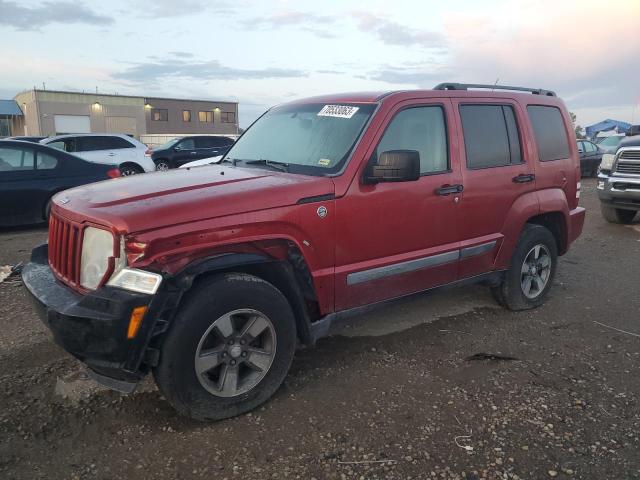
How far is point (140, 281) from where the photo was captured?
8.34ft

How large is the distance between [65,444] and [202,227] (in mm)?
1382

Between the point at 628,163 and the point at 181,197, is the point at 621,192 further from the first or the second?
the point at 181,197

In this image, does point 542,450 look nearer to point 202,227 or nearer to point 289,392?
point 289,392

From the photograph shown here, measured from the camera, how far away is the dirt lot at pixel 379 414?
102 inches

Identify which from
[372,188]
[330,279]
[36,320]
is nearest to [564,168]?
[372,188]

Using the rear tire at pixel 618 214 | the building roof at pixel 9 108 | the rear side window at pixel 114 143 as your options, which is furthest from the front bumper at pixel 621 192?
the building roof at pixel 9 108

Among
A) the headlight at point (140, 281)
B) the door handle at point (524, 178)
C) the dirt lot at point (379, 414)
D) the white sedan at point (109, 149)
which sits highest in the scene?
the white sedan at point (109, 149)

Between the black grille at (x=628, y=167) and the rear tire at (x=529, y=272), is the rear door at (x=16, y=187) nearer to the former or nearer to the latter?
the rear tire at (x=529, y=272)

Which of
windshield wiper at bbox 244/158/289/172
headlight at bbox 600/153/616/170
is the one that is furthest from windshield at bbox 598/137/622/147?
windshield wiper at bbox 244/158/289/172

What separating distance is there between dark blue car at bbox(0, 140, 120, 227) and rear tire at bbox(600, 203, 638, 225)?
8.79 metres

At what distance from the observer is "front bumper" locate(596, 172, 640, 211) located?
346 inches

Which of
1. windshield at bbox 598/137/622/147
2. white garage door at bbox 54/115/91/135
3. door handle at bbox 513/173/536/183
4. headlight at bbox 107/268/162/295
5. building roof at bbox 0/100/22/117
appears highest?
building roof at bbox 0/100/22/117

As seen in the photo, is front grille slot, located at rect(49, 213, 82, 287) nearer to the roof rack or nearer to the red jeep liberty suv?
the red jeep liberty suv

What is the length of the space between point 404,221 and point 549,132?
220cm
